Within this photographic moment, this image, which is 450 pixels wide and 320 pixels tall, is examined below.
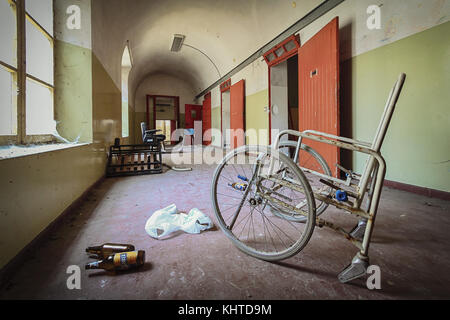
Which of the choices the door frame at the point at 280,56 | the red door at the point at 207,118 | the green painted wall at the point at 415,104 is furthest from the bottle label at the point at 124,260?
the red door at the point at 207,118

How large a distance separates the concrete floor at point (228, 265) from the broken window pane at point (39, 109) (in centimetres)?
101

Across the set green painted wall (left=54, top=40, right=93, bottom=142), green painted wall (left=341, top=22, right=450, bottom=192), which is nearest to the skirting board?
green painted wall (left=341, top=22, right=450, bottom=192)

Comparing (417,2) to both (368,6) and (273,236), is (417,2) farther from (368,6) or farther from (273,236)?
(273,236)

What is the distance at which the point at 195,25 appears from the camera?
5891mm

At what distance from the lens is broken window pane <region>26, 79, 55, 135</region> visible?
193 centimetres

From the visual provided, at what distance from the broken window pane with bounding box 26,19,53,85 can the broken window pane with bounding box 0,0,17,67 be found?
26 cm

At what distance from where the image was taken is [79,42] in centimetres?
247

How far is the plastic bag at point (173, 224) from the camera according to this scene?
142 centimetres

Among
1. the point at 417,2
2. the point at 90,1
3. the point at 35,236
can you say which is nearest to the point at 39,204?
the point at 35,236

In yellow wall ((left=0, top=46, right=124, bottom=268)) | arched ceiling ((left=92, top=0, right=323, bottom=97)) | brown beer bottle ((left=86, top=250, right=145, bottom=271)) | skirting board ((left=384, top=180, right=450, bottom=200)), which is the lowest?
brown beer bottle ((left=86, top=250, right=145, bottom=271))

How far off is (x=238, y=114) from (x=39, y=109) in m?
5.15

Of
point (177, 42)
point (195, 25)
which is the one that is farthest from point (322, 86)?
point (177, 42)

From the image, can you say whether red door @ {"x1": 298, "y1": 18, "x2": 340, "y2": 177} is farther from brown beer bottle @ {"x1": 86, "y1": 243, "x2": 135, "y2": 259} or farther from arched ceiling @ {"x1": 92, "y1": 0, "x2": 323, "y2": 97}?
brown beer bottle @ {"x1": 86, "y1": 243, "x2": 135, "y2": 259}

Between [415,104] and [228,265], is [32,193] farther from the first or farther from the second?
[415,104]
